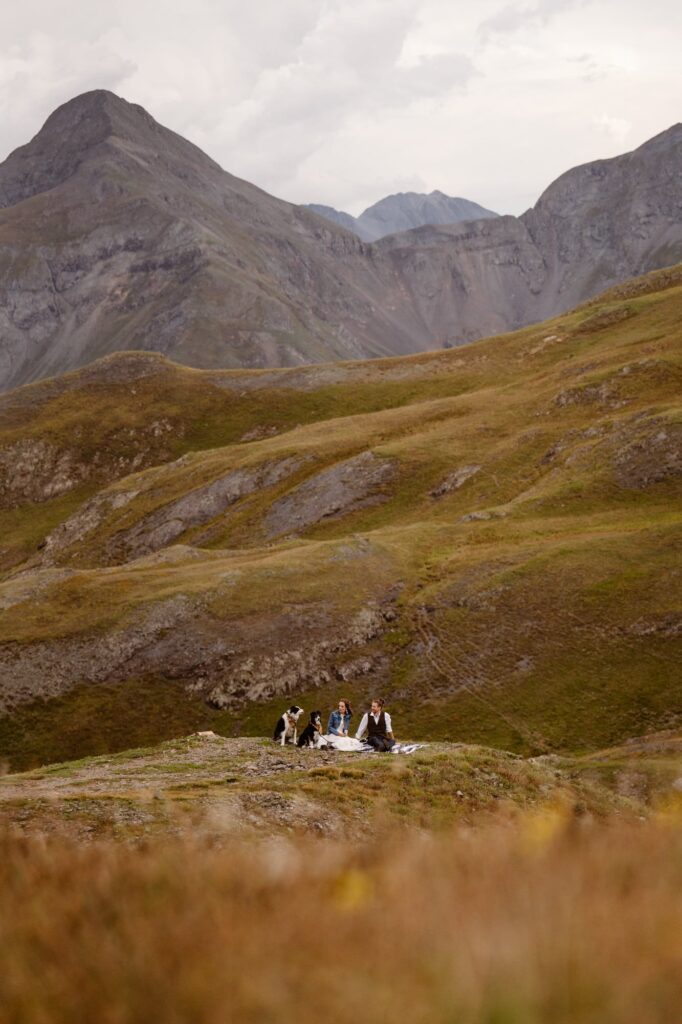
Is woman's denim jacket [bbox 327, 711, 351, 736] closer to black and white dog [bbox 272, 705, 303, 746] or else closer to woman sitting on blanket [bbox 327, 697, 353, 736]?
woman sitting on blanket [bbox 327, 697, 353, 736]

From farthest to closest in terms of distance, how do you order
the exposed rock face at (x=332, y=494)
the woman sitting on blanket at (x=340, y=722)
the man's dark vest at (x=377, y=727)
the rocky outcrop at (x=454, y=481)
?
the exposed rock face at (x=332, y=494)
the rocky outcrop at (x=454, y=481)
the woman sitting on blanket at (x=340, y=722)
the man's dark vest at (x=377, y=727)

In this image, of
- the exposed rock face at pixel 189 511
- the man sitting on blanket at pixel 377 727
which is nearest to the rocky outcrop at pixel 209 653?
the man sitting on blanket at pixel 377 727

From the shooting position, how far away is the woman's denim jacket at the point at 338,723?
1364 inches

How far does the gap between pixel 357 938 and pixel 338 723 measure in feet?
107

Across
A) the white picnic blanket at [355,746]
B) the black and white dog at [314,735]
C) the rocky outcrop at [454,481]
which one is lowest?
the white picnic blanket at [355,746]

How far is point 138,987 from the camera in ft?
11.8

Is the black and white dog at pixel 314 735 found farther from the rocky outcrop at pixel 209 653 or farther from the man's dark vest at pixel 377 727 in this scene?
the rocky outcrop at pixel 209 653

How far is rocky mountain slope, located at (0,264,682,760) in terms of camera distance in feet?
161

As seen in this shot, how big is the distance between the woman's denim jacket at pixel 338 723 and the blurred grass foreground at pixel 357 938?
30443 millimetres

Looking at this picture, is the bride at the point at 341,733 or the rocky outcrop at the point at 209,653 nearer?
the bride at the point at 341,733

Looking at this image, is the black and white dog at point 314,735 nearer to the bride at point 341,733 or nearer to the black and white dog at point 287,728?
the bride at point 341,733

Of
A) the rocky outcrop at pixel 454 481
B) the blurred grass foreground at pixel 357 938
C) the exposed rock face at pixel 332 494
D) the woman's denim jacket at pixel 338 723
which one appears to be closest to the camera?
the blurred grass foreground at pixel 357 938

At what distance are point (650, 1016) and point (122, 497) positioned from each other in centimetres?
12084

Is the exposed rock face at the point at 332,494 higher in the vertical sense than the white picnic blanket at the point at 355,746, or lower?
higher
